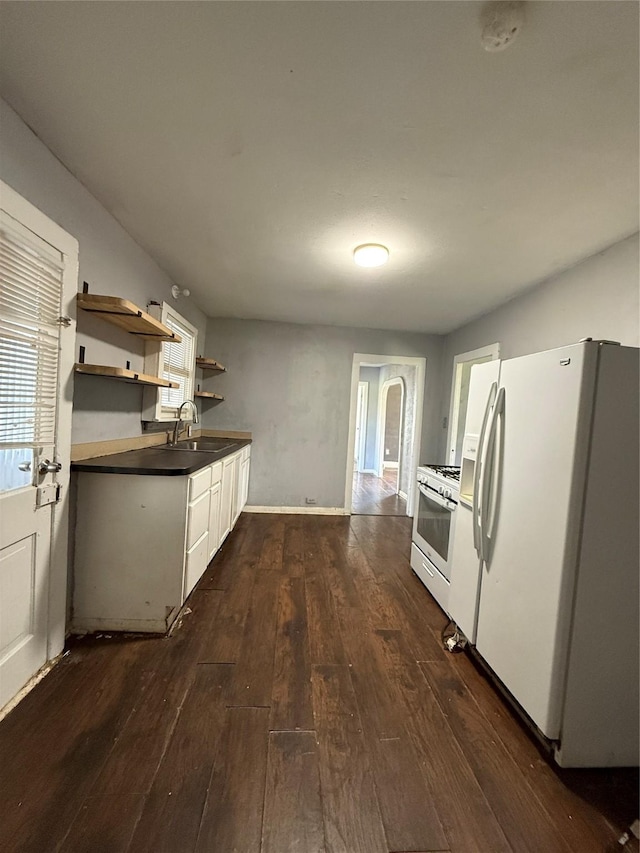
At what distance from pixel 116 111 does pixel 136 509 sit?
6.04 feet

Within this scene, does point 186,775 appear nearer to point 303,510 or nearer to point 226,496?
point 226,496

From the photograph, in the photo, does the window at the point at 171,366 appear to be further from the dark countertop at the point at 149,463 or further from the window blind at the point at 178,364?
the dark countertop at the point at 149,463

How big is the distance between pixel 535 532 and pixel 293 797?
132 cm

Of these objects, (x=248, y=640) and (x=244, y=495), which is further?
(x=244, y=495)

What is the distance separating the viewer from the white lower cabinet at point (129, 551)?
198 cm

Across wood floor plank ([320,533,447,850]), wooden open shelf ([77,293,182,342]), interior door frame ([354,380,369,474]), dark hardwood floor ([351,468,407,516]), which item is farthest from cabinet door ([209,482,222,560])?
interior door frame ([354,380,369,474])

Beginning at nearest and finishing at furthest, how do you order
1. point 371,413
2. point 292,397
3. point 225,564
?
point 225,564 → point 292,397 → point 371,413

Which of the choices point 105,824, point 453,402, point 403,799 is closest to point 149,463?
point 105,824

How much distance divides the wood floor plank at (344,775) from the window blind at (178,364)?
8.14 feet

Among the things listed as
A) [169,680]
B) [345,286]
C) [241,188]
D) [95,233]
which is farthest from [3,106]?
[169,680]

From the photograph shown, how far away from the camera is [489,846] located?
1.08 metres

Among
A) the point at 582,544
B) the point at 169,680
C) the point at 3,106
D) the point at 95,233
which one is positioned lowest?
the point at 169,680

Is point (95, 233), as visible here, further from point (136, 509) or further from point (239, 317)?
point (239, 317)

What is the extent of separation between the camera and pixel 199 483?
2305 millimetres
